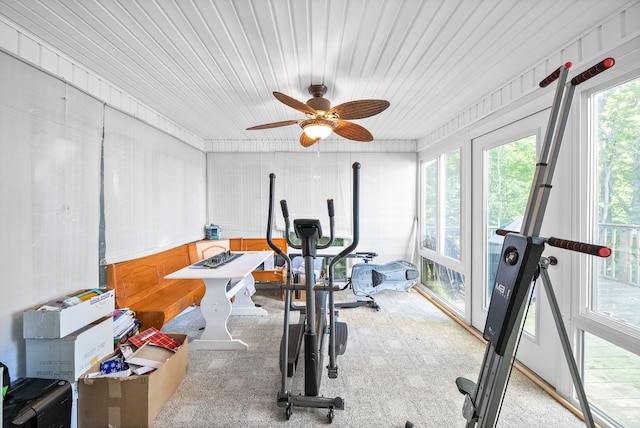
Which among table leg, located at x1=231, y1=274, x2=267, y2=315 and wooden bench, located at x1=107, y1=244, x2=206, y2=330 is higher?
wooden bench, located at x1=107, y1=244, x2=206, y2=330

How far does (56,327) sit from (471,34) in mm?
3210

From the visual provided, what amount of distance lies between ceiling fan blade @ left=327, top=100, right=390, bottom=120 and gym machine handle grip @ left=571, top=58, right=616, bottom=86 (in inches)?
47.1

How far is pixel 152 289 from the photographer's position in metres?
3.01

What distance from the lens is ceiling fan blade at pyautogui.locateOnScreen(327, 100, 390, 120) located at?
82.0 inches

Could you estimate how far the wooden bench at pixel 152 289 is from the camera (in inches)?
97.8

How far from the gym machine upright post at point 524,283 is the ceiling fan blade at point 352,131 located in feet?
5.17

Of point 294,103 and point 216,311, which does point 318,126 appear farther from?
point 216,311

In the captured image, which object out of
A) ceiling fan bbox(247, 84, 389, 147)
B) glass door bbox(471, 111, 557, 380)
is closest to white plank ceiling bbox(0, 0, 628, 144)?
ceiling fan bbox(247, 84, 389, 147)

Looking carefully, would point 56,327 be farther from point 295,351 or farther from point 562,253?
point 562,253

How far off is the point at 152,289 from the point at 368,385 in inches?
96.8

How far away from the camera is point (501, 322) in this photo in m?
1.13

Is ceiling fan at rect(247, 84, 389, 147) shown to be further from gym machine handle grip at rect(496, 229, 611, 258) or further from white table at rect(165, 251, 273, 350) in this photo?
gym machine handle grip at rect(496, 229, 611, 258)

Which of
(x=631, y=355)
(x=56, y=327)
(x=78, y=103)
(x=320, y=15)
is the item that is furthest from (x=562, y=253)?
(x=78, y=103)

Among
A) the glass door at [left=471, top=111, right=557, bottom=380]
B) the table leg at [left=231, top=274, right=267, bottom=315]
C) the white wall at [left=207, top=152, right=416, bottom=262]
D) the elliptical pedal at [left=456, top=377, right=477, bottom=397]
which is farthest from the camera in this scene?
the white wall at [left=207, top=152, right=416, bottom=262]
